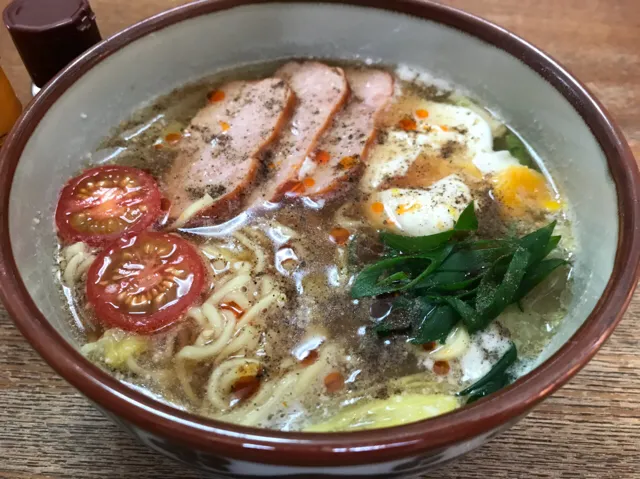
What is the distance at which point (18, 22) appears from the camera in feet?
6.45

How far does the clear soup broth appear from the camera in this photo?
1.38 meters

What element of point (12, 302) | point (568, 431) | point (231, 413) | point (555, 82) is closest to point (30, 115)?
point (12, 302)

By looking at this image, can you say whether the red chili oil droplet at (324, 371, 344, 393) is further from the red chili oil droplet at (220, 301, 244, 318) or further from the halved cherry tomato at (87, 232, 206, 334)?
the halved cherry tomato at (87, 232, 206, 334)

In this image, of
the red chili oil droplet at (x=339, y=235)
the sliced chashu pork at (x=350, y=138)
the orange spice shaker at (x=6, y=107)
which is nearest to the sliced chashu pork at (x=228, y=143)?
the sliced chashu pork at (x=350, y=138)

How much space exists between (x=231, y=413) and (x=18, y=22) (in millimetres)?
1489

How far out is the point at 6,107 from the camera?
195 cm

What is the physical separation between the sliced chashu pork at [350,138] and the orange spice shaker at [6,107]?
988mm

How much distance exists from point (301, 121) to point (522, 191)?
71 cm

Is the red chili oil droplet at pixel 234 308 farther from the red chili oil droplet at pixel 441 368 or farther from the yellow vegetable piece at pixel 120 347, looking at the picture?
the red chili oil droplet at pixel 441 368

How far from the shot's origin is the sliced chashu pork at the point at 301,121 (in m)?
1.75

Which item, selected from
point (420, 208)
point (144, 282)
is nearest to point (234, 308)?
point (144, 282)

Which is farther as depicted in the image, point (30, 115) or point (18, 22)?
point (18, 22)

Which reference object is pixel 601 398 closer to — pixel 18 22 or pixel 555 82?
pixel 555 82

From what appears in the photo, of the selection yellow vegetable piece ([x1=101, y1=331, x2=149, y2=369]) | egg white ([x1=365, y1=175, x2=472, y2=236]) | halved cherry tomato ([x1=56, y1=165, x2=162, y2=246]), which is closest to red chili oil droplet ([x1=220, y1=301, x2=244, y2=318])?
yellow vegetable piece ([x1=101, y1=331, x2=149, y2=369])
